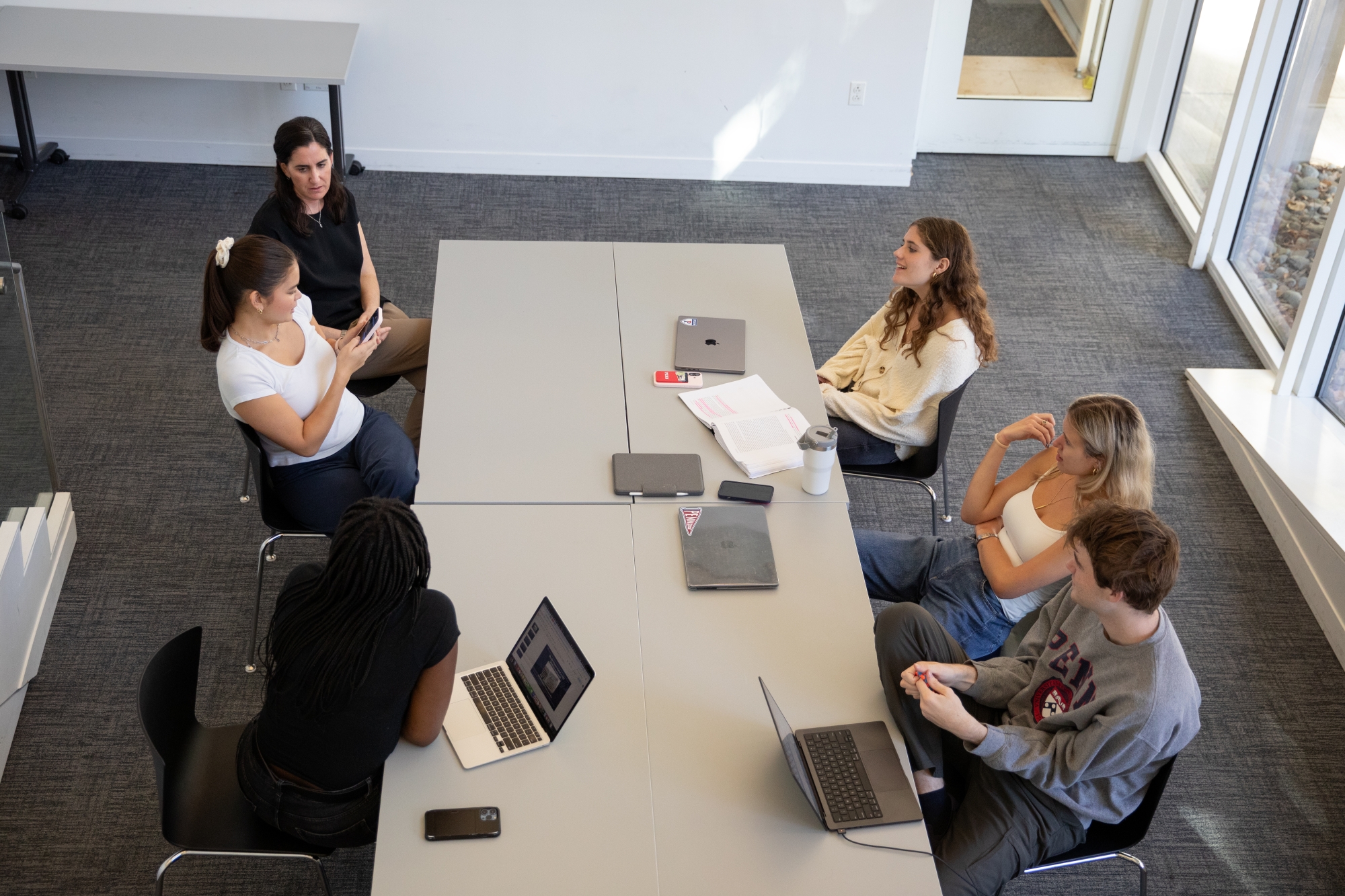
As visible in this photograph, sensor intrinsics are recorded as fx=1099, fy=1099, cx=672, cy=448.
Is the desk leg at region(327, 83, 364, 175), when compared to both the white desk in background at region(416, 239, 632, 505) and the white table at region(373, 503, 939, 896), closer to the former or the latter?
the white desk in background at region(416, 239, 632, 505)

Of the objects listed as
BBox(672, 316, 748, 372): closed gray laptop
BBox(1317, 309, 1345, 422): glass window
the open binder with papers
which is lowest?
BBox(1317, 309, 1345, 422): glass window

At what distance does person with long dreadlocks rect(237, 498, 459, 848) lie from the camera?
6.37 ft

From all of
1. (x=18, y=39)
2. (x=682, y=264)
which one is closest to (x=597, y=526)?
(x=682, y=264)

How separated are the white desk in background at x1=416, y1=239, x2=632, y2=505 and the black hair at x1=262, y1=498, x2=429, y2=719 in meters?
0.71

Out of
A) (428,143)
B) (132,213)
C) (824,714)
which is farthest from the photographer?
(428,143)

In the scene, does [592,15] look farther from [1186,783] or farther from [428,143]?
[1186,783]

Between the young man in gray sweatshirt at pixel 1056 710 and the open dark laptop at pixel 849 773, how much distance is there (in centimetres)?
10

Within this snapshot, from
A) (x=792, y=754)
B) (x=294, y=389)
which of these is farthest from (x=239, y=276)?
(x=792, y=754)

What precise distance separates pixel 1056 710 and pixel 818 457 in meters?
0.82

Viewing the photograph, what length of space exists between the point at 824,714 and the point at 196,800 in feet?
4.30

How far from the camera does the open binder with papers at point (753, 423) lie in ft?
9.44

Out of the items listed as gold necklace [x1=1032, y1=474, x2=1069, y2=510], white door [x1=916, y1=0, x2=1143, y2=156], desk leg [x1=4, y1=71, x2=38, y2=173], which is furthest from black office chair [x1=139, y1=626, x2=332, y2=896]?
white door [x1=916, y1=0, x2=1143, y2=156]

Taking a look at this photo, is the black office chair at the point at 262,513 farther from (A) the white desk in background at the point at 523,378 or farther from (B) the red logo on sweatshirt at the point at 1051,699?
(B) the red logo on sweatshirt at the point at 1051,699

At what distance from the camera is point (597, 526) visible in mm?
2646
